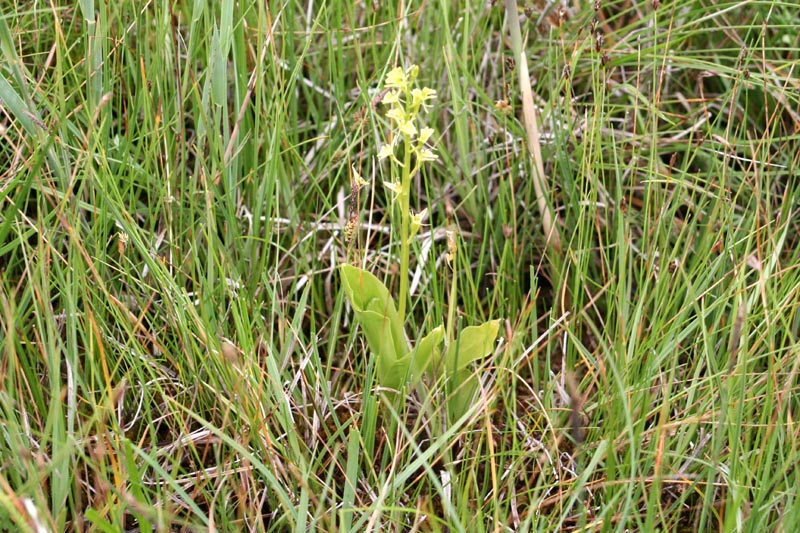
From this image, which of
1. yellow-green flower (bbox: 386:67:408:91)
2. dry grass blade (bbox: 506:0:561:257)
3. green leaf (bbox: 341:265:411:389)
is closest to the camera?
yellow-green flower (bbox: 386:67:408:91)

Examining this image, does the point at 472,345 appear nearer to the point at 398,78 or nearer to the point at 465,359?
the point at 465,359

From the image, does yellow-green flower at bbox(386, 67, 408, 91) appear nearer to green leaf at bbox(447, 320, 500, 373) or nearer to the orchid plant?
the orchid plant

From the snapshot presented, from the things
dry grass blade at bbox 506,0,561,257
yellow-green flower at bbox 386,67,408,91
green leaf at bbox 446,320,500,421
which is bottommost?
green leaf at bbox 446,320,500,421

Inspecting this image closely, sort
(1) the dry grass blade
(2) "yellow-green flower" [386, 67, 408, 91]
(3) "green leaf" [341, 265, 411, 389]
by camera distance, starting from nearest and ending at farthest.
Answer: (2) "yellow-green flower" [386, 67, 408, 91] < (3) "green leaf" [341, 265, 411, 389] < (1) the dry grass blade

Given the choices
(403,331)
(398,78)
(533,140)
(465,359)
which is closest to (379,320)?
(403,331)

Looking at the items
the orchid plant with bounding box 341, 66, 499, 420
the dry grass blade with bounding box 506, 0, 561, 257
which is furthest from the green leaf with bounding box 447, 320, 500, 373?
the dry grass blade with bounding box 506, 0, 561, 257

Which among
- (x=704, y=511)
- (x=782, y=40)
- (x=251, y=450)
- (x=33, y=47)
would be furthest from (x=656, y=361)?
(x=33, y=47)
